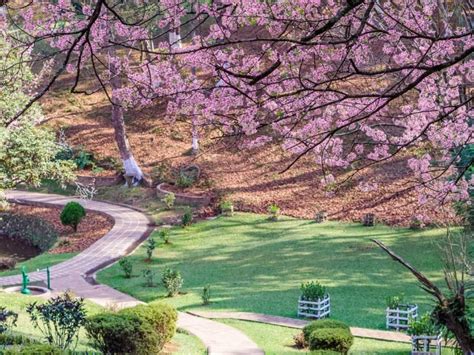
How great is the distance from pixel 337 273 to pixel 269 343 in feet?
17.7

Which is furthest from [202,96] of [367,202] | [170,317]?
[367,202]

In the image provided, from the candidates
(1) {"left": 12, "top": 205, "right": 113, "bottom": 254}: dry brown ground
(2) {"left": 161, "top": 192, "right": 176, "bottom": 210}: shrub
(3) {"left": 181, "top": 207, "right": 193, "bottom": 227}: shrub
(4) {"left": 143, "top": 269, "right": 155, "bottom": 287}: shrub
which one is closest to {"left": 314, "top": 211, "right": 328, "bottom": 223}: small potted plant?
(3) {"left": 181, "top": 207, "right": 193, "bottom": 227}: shrub

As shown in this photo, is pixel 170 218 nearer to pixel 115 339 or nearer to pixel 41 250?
pixel 41 250

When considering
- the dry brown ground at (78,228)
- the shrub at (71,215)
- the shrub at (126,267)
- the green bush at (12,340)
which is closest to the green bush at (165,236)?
the dry brown ground at (78,228)

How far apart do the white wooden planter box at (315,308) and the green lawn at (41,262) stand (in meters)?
8.16

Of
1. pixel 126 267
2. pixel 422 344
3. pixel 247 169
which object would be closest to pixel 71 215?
pixel 126 267

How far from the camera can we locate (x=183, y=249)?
20422mm

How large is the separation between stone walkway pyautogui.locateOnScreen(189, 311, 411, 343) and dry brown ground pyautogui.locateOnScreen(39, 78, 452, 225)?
496 centimetres

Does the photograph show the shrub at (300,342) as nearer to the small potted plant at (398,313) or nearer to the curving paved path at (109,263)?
the curving paved path at (109,263)

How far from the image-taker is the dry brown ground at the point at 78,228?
21.3 metres

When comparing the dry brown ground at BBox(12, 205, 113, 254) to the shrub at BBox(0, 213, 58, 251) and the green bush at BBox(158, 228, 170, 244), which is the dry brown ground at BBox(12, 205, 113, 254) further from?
the green bush at BBox(158, 228, 170, 244)

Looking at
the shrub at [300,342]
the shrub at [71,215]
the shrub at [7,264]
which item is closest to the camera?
the shrub at [300,342]

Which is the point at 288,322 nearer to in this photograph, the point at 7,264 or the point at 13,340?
the point at 13,340

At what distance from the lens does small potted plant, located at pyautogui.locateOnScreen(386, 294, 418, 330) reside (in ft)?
42.2
